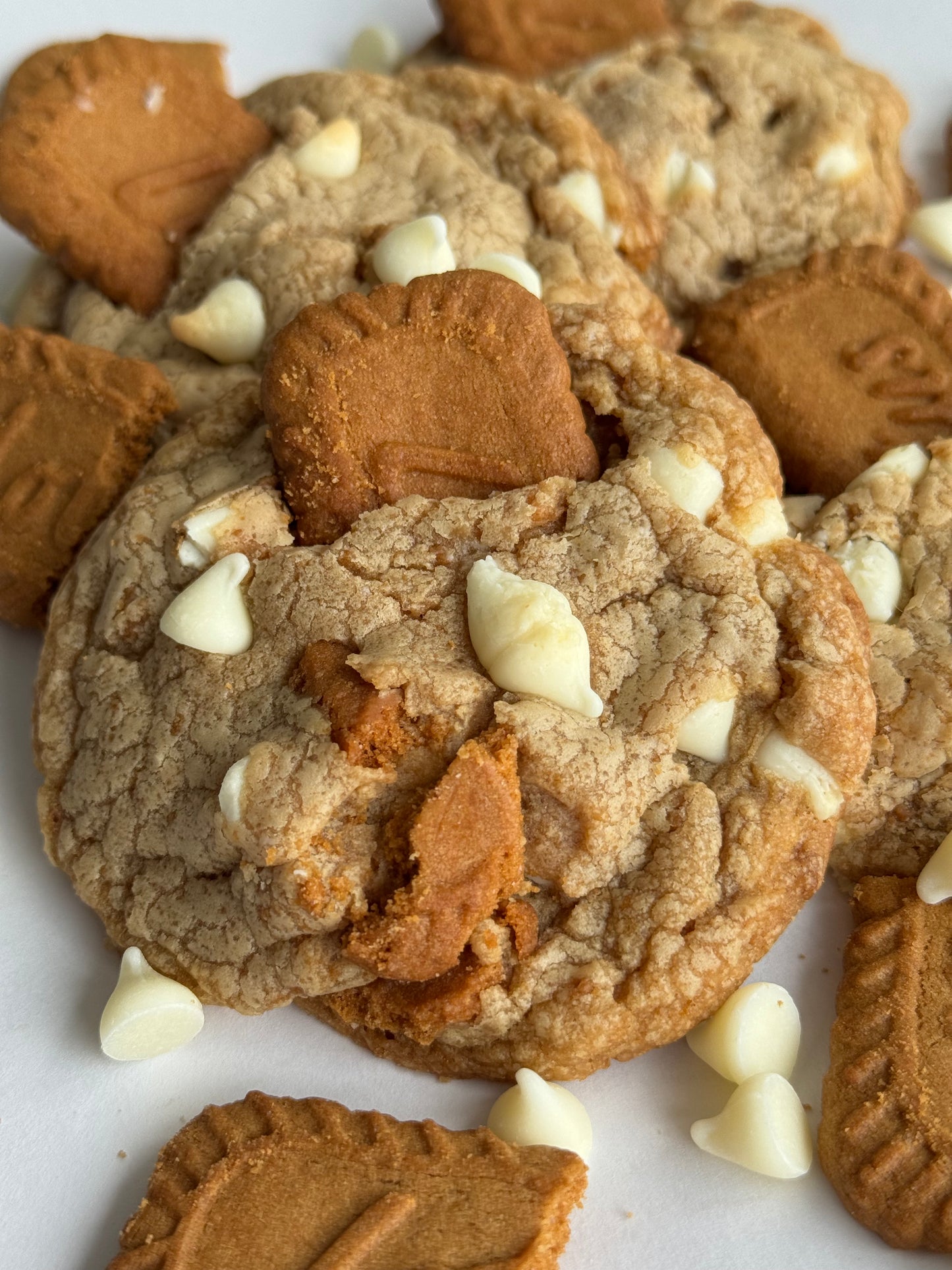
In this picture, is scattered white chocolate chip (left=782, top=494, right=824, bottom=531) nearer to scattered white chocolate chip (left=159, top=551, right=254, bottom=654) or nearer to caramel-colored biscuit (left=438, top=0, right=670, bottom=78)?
scattered white chocolate chip (left=159, top=551, right=254, bottom=654)

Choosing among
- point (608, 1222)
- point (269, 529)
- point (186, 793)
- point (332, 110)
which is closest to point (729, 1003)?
point (608, 1222)

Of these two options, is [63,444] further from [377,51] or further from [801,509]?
[377,51]

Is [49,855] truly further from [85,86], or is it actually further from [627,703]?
[85,86]

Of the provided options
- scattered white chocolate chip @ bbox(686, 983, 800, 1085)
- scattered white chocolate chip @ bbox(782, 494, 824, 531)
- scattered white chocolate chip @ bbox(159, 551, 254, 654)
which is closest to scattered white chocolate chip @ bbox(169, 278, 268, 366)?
scattered white chocolate chip @ bbox(159, 551, 254, 654)

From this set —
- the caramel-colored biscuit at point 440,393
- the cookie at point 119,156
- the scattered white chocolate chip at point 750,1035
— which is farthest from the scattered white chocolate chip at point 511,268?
the scattered white chocolate chip at point 750,1035

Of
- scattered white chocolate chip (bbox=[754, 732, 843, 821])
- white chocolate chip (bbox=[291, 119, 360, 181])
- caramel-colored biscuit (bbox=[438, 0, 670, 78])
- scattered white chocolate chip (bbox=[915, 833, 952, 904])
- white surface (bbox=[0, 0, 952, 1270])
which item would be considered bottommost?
white surface (bbox=[0, 0, 952, 1270])

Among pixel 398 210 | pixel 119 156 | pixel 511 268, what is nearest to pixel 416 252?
pixel 511 268
